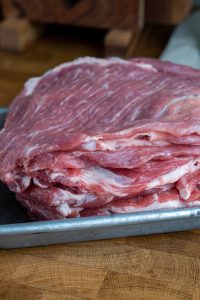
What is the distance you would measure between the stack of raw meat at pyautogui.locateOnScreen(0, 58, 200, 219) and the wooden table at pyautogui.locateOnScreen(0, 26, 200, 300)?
7 cm

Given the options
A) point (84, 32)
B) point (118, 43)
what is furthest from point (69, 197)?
point (84, 32)

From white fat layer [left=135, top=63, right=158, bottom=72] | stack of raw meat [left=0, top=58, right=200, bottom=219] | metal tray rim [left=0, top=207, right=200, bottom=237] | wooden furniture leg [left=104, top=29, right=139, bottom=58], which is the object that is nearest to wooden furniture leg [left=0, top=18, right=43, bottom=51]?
wooden furniture leg [left=104, top=29, right=139, bottom=58]

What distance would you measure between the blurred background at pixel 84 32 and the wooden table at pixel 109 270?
841 millimetres

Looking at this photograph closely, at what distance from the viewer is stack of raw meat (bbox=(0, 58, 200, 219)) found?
1.05 meters

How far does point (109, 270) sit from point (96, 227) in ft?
0.33

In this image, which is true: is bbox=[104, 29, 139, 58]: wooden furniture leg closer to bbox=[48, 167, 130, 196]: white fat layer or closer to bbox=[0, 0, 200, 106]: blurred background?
bbox=[0, 0, 200, 106]: blurred background

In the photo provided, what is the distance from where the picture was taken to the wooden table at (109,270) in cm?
99

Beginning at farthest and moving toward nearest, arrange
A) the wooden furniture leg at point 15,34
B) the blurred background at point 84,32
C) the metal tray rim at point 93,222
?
1. the wooden furniture leg at point 15,34
2. the blurred background at point 84,32
3. the metal tray rim at point 93,222

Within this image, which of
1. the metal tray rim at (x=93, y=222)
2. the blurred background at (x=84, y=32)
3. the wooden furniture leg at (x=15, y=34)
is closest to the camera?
the metal tray rim at (x=93, y=222)

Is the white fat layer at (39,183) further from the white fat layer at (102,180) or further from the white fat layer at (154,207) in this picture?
the white fat layer at (154,207)

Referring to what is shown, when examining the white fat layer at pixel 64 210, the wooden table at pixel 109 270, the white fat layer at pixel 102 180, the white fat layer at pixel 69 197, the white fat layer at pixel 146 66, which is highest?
the white fat layer at pixel 146 66

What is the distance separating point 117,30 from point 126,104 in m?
0.91

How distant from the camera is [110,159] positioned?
41.1 inches

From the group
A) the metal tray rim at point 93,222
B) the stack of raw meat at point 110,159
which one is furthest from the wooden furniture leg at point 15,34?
the metal tray rim at point 93,222
